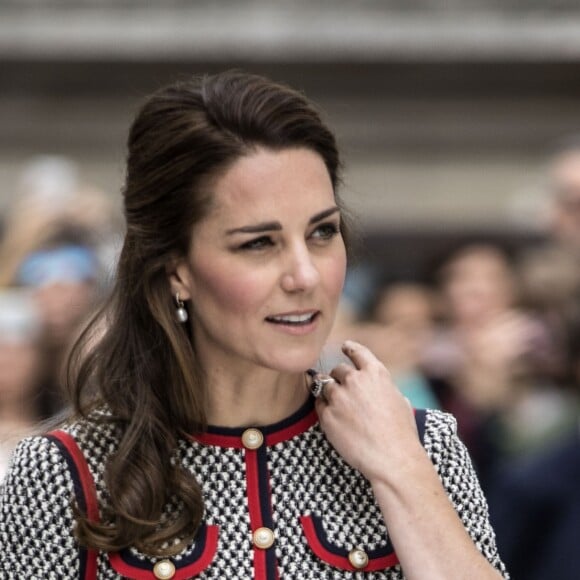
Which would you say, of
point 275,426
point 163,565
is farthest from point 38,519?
point 275,426

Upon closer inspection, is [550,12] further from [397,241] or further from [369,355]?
[369,355]

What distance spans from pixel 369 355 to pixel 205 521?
19.0 inches

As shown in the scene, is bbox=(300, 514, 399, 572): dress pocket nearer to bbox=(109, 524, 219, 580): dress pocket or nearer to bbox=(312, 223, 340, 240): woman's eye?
bbox=(109, 524, 219, 580): dress pocket

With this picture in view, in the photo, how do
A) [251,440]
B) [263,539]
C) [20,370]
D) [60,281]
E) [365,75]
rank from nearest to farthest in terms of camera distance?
[263,539], [251,440], [20,370], [60,281], [365,75]

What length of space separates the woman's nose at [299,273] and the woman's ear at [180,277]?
0.76 feet

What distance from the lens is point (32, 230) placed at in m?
7.03

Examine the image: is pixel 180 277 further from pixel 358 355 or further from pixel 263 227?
pixel 358 355

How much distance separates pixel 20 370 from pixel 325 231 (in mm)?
2521

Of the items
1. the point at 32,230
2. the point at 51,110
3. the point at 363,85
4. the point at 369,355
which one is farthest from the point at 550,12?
the point at 369,355

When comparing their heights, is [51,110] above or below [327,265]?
above

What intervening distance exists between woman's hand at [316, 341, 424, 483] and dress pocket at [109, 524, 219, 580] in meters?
0.35

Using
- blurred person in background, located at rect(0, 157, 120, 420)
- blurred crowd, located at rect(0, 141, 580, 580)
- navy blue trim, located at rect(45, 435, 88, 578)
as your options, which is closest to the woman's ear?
navy blue trim, located at rect(45, 435, 88, 578)

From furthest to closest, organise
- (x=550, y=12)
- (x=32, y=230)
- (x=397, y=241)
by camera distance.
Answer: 1. (x=550, y=12)
2. (x=397, y=241)
3. (x=32, y=230)

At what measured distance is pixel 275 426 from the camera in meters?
3.82
